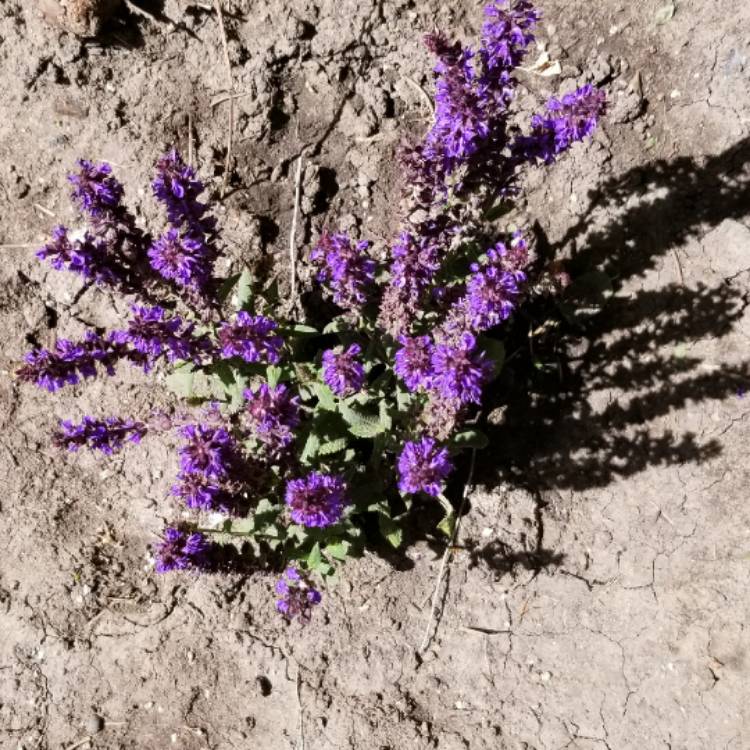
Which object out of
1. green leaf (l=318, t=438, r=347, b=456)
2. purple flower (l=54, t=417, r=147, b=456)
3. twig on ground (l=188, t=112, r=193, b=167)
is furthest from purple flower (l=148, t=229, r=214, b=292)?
twig on ground (l=188, t=112, r=193, b=167)

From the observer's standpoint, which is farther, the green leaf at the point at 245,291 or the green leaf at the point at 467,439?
the green leaf at the point at 245,291

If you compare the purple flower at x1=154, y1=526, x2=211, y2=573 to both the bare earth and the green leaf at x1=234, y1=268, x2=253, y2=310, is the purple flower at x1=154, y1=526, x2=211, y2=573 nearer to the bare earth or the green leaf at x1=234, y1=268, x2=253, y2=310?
the bare earth

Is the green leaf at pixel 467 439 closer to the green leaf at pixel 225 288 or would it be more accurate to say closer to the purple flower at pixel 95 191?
the green leaf at pixel 225 288

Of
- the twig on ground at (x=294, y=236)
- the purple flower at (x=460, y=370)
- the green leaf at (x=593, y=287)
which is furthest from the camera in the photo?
the twig on ground at (x=294, y=236)

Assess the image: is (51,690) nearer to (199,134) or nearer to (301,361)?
(301,361)

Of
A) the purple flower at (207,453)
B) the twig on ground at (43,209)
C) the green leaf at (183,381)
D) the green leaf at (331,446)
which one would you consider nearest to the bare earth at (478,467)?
the twig on ground at (43,209)

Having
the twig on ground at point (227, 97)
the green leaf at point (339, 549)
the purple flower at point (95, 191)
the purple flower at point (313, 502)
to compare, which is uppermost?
the twig on ground at point (227, 97)

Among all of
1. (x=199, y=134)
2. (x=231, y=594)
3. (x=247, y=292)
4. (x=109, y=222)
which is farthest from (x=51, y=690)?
(x=199, y=134)
